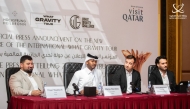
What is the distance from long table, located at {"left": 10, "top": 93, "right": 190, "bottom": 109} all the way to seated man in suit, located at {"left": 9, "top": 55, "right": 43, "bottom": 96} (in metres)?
0.22

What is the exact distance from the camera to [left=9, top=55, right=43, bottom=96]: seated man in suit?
4531 mm

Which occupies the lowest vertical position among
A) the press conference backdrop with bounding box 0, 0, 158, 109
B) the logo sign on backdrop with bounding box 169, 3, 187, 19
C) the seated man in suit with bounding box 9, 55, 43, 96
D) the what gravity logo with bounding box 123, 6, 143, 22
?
the seated man in suit with bounding box 9, 55, 43, 96

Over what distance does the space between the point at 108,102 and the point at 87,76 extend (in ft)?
3.66

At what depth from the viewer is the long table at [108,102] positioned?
3.87 m

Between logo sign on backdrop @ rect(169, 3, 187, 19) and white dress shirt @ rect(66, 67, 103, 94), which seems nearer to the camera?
white dress shirt @ rect(66, 67, 103, 94)

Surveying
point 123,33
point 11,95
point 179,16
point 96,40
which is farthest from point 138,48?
point 11,95

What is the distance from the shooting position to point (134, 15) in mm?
7180

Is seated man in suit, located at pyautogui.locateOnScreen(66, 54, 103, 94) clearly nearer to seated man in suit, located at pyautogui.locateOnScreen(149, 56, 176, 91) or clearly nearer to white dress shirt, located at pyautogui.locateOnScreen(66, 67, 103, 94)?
white dress shirt, located at pyautogui.locateOnScreen(66, 67, 103, 94)

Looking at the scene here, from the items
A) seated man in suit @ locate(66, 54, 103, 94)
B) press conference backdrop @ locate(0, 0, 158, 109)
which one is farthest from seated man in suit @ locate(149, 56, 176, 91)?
press conference backdrop @ locate(0, 0, 158, 109)

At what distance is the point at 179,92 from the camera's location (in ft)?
17.2

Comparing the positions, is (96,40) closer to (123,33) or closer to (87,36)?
(87,36)

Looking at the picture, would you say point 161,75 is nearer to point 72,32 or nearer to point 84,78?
point 84,78

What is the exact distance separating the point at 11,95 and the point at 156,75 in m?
2.26

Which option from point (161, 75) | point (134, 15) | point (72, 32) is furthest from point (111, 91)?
point (134, 15)
